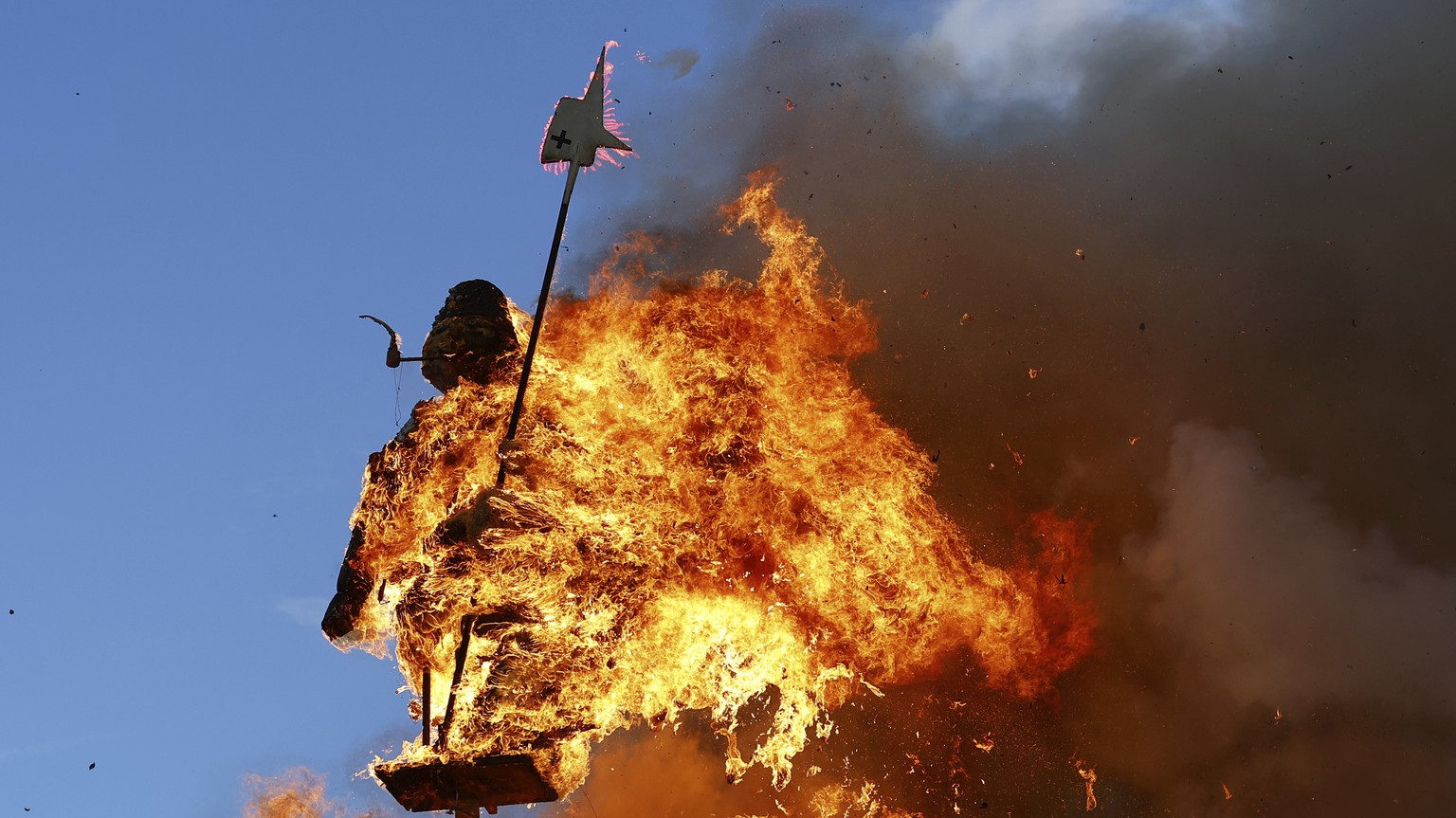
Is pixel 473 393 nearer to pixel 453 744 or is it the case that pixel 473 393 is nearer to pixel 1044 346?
pixel 453 744

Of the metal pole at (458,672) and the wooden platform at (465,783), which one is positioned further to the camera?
the metal pole at (458,672)

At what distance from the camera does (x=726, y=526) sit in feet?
39.1


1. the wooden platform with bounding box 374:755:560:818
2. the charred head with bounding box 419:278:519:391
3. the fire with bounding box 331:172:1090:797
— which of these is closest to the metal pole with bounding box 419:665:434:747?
the fire with bounding box 331:172:1090:797

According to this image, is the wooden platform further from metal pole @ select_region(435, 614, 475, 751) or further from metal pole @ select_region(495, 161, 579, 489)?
metal pole @ select_region(495, 161, 579, 489)

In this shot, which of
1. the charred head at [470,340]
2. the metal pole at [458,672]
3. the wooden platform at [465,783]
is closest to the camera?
the wooden platform at [465,783]

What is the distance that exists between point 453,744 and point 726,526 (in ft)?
12.1

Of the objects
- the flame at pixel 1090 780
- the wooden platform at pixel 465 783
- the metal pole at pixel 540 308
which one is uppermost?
the metal pole at pixel 540 308

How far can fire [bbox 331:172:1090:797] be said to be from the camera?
395 inches

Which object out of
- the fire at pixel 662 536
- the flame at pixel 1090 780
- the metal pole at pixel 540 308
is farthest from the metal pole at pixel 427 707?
the flame at pixel 1090 780

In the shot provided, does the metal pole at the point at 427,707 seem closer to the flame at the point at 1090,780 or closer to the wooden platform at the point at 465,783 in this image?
the wooden platform at the point at 465,783

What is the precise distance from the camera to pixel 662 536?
1133cm

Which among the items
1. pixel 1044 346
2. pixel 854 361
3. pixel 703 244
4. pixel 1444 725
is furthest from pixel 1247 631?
pixel 703 244

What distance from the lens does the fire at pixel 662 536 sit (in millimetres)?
10039

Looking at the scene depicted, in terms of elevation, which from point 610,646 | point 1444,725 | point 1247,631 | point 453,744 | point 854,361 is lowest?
point 453,744
